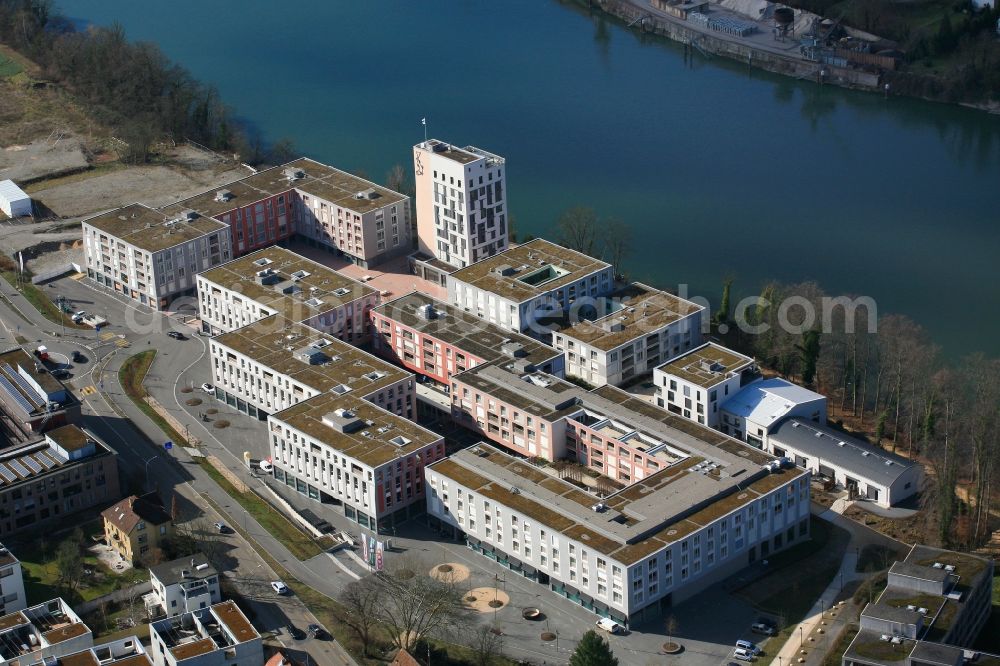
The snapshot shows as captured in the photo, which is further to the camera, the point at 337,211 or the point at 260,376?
the point at 337,211

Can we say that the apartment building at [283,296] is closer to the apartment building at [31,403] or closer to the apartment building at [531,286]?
the apartment building at [531,286]

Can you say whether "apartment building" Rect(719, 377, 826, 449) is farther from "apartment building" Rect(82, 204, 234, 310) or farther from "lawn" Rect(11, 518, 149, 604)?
"apartment building" Rect(82, 204, 234, 310)

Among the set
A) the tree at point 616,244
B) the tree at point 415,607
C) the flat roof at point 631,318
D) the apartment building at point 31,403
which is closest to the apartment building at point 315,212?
the tree at point 616,244

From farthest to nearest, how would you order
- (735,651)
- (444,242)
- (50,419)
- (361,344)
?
(444,242)
(361,344)
(50,419)
(735,651)

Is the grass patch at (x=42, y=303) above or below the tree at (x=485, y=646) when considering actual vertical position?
above

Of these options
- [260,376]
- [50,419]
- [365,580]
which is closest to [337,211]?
[260,376]

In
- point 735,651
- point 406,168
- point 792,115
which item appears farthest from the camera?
point 792,115

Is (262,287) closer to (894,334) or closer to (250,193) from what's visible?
(250,193)
